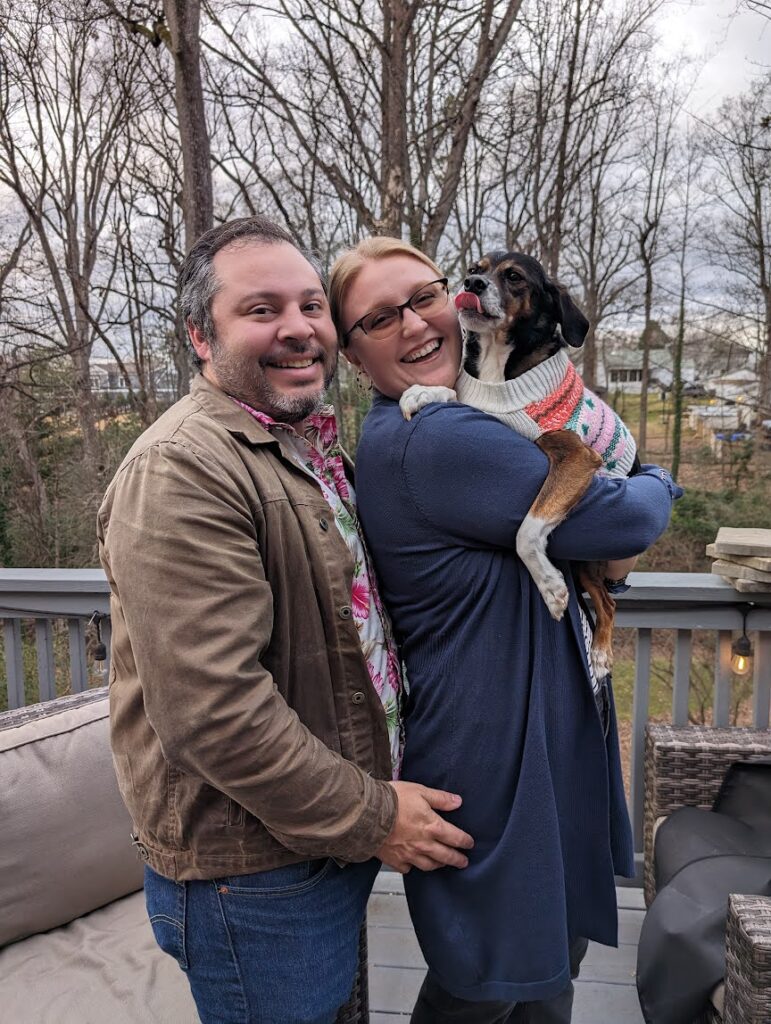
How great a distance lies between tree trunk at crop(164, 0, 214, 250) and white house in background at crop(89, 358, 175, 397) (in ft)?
22.2

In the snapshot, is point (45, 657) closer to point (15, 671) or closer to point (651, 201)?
point (15, 671)

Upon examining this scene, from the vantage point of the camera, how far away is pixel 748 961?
4.35ft

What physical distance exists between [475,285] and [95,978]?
174 centimetres

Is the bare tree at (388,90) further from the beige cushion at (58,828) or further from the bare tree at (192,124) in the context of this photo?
the beige cushion at (58,828)

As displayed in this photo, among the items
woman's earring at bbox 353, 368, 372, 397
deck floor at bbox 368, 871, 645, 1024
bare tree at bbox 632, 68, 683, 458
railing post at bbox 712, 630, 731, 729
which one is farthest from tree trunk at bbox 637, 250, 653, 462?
woman's earring at bbox 353, 368, 372, 397

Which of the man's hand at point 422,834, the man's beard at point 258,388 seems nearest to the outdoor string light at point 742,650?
the man's hand at point 422,834

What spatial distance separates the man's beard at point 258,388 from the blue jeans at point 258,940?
74 centimetres

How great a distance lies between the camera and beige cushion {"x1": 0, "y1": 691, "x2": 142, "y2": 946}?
172cm

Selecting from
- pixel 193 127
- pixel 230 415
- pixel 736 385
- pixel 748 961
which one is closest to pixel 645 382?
pixel 736 385

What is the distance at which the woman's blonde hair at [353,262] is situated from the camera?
1428 millimetres

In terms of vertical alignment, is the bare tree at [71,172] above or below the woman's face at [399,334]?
above

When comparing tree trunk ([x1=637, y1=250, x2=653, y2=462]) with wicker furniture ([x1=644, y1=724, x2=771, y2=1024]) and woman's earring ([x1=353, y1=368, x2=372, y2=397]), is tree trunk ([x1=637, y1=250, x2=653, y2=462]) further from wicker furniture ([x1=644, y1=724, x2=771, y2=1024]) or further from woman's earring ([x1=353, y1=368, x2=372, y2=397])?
woman's earring ([x1=353, y1=368, x2=372, y2=397])

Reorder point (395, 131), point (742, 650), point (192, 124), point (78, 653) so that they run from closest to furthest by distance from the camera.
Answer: point (742, 650), point (78, 653), point (192, 124), point (395, 131)

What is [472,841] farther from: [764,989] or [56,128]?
[56,128]
